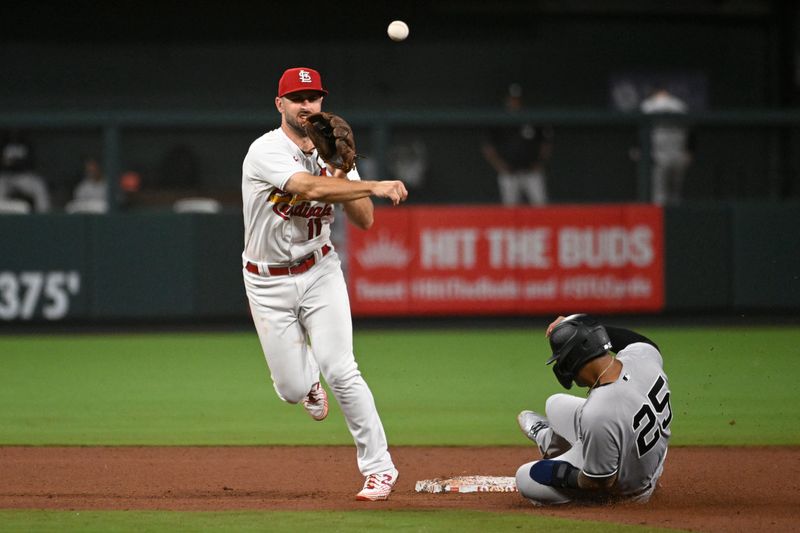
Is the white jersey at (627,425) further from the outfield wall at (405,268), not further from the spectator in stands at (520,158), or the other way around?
the spectator in stands at (520,158)

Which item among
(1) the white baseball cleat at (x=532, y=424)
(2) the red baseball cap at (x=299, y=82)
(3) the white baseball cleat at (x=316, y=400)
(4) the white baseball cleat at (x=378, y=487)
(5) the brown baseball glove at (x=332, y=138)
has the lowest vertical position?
(4) the white baseball cleat at (x=378, y=487)

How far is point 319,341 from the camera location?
5875mm

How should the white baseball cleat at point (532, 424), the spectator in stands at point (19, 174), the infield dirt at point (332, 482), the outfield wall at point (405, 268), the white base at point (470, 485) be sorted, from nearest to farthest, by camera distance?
1. the infield dirt at point (332, 482)
2. the white baseball cleat at point (532, 424)
3. the white base at point (470, 485)
4. the outfield wall at point (405, 268)
5. the spectator in stands at point (19, 174)

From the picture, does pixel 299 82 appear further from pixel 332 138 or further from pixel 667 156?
pixel 667 156

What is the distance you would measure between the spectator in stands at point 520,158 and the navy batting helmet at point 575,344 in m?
9.48

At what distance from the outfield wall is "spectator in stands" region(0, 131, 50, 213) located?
2.03 meters

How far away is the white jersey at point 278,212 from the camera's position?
5.93m

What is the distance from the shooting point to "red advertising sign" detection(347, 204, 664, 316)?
→ 13383 millimetres

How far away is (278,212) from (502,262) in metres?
7.62

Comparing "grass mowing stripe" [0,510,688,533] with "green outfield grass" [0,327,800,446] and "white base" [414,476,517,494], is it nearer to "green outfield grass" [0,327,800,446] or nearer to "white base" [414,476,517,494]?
"white base" [414,476,517,494]

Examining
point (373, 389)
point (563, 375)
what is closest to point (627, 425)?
point (563, 375)

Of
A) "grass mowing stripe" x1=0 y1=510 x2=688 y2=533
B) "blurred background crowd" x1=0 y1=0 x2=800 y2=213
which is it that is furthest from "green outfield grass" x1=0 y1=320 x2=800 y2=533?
"blurred background crowd" x1=0 y1=0 x2=800 y2=213

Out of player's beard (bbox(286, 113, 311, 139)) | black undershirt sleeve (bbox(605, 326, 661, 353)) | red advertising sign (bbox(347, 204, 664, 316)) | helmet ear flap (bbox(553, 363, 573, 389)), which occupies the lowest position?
helmet ear flap (bbox(553, 363, 573, 389))

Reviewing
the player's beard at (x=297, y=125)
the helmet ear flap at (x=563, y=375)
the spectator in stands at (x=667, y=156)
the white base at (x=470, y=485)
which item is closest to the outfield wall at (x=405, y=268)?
the spectator in stands at (x=667, y=156)
